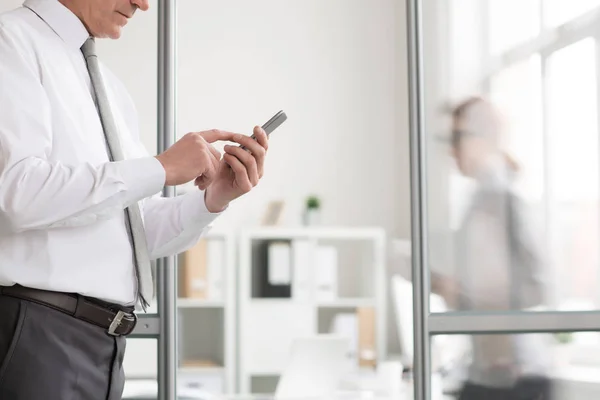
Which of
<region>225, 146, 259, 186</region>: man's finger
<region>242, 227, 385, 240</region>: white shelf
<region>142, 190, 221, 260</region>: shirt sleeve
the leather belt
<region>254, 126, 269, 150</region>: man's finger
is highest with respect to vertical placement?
<region>254, 126, 269, 150</region>: man's finger

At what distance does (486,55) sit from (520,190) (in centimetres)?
37

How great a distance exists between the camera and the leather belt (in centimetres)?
137

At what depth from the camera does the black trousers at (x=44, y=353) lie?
1354 millimetres

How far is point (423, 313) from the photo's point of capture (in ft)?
6.96

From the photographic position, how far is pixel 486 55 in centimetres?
224

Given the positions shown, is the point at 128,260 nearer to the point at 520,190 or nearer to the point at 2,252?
the point at 2,252

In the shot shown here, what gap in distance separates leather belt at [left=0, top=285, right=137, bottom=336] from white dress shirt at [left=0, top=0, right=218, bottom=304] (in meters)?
0.02

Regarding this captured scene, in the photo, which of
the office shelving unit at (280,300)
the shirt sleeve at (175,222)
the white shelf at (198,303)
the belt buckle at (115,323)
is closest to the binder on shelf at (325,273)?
the office shelving unit at (280,300)

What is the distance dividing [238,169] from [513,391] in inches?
42.5

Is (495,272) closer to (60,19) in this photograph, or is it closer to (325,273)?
(60,19)

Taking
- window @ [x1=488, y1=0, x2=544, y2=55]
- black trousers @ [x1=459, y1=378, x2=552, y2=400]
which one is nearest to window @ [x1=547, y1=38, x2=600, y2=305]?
window @ [x1=488, y1=0, x2=544, y2=55]

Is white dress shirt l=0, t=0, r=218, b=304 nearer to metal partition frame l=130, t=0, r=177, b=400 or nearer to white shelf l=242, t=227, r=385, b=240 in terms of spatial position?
metal partition frame l=130, t=0, r=177, b=400

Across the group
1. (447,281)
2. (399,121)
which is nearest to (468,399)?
(447,281)

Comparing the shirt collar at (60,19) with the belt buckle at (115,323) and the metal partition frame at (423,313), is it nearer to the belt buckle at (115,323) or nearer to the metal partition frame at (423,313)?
the belt buckle at (115,323)
